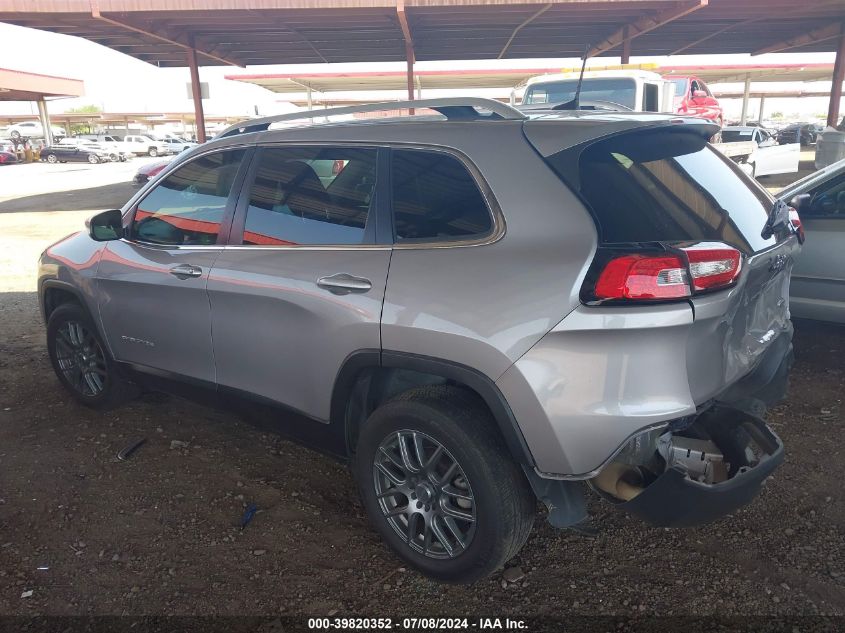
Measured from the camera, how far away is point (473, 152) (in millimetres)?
2342

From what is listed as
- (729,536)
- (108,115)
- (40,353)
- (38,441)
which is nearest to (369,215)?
(729,536)

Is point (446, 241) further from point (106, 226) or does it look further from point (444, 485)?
point (106, 226)

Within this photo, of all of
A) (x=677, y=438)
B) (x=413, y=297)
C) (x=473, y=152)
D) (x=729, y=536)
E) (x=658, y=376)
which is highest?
(x=473, y=152)

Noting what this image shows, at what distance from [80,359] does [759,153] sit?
606 inches

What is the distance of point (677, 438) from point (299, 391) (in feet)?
5.13

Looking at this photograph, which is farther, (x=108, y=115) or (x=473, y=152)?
(x=108, y=115)

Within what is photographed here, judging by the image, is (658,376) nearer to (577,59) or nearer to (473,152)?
(473,152)

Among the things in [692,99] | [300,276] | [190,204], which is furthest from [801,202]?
[692,99]

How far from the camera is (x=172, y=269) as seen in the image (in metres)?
3.25

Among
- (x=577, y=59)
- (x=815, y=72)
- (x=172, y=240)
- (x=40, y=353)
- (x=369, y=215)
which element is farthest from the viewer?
(x=815, y=72)

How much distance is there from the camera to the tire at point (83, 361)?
3.96 metres

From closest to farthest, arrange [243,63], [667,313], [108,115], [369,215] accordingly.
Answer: [667,313], [369,215], [243,63], [108,115]

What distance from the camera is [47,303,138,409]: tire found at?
3.96m

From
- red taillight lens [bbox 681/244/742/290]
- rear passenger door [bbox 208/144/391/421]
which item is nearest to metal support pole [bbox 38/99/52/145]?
rear passenger door [bbox 208/144/391/421]
